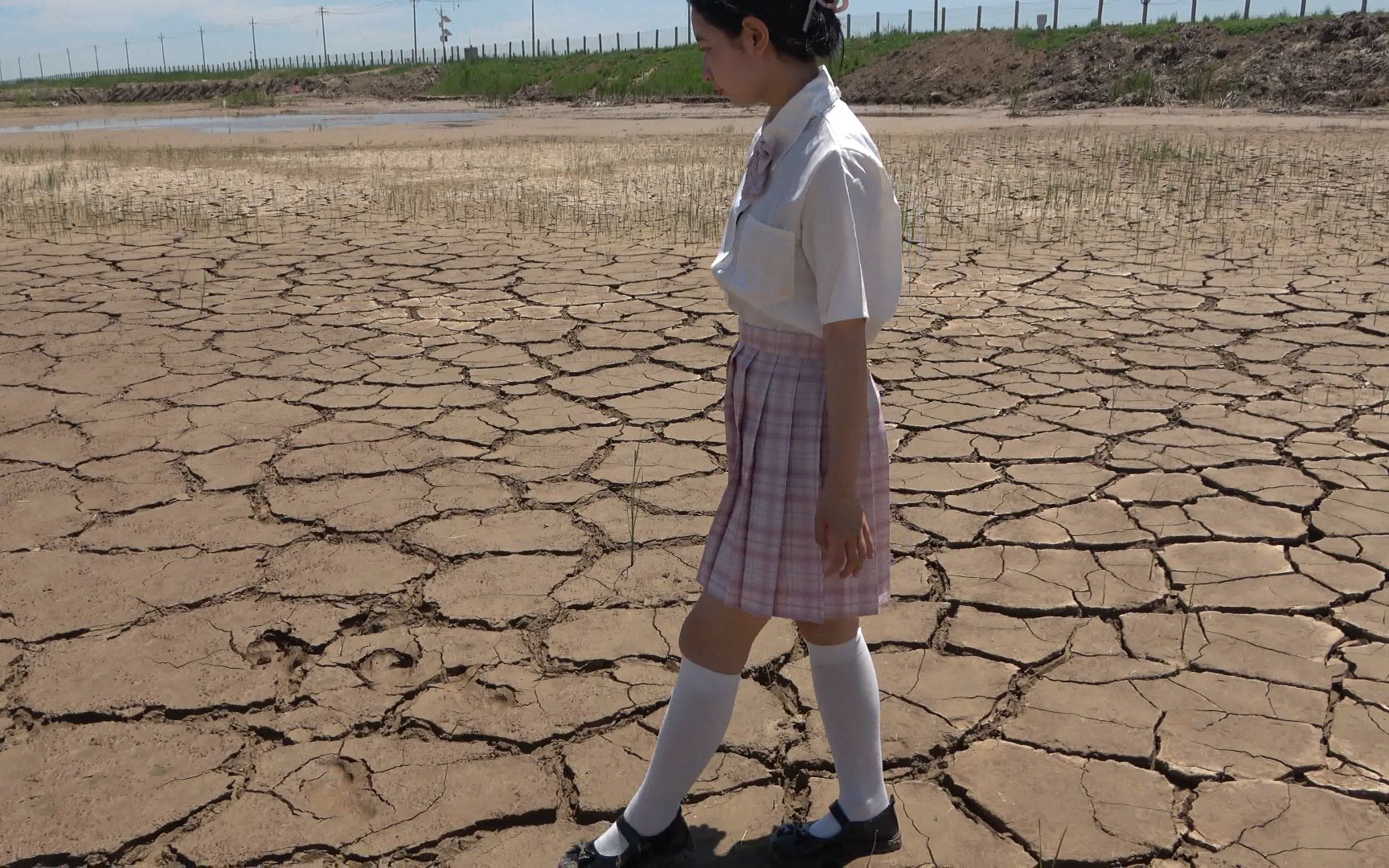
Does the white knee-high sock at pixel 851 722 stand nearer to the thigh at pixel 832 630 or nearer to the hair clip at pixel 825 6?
the thigh at pixel 832 630

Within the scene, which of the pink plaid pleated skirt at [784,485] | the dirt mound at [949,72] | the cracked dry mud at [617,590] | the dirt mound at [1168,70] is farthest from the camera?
the dirt mound at [949,72]

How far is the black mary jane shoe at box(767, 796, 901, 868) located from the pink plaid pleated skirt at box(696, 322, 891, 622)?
0.35 meters

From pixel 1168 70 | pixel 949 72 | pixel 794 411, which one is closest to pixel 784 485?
pixel 794 411

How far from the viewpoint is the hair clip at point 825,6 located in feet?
3.88

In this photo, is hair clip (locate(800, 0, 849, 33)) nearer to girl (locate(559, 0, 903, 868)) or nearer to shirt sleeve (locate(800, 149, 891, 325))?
girl (locate(559, 0, 903, 868))

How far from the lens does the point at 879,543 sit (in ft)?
4.48

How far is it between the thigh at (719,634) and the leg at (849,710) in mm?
81

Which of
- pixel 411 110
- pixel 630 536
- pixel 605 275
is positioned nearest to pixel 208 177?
pixel 605 275

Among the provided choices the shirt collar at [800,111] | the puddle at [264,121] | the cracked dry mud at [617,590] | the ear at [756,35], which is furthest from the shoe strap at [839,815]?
the puddle at [264,121]

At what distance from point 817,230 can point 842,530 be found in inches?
12.8

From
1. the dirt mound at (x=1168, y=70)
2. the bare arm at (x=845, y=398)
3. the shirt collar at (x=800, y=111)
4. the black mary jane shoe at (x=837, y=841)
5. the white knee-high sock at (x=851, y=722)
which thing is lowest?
the black mary jane shoe at (x=837, y=841)

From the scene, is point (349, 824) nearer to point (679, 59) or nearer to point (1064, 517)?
point (1064, 517)

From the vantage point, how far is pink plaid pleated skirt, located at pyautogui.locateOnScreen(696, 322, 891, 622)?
1283 millimetres

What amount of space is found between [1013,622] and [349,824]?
50.0 inches
